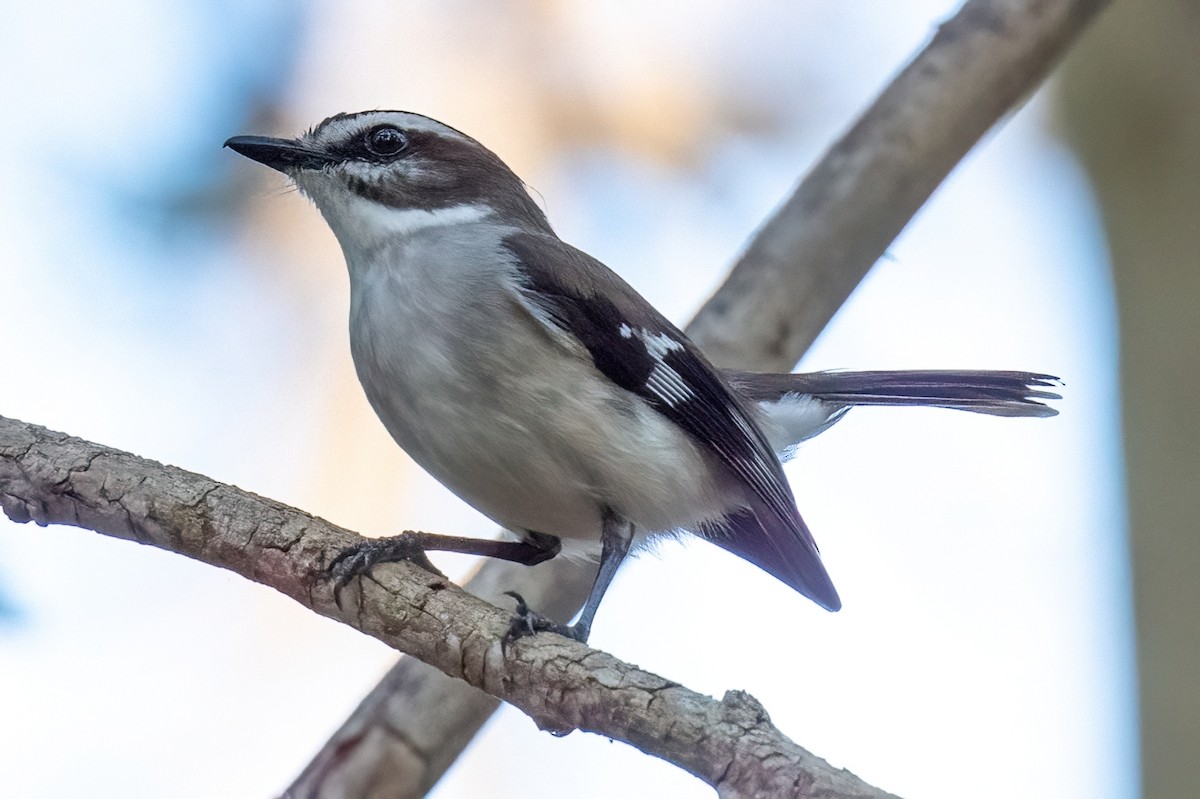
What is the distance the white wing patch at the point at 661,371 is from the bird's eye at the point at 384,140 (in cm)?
102

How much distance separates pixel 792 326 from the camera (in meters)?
3.80

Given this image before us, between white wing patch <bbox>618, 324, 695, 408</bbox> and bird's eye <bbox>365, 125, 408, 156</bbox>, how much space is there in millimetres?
1022

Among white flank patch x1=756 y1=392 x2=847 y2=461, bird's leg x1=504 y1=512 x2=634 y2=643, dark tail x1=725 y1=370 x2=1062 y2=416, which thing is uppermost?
dark tail x1=725 y1=370 x2=1062 y2=416

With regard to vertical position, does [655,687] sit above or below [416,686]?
above

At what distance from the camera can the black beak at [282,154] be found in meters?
4.03

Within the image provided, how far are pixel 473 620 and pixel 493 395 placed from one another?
0.77 m

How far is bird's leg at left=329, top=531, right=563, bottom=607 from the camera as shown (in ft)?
9.57

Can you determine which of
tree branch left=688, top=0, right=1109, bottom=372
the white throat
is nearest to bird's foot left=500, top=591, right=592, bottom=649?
tree branch left=688, top=0, right=1109, bottom=372

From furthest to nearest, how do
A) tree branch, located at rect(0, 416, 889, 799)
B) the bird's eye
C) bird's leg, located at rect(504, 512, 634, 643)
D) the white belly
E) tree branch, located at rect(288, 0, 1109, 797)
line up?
the bird's eye → tree branch, located at rect(288, 0, 1109, 797) → the white belly → bird's leg, located at rect(504, 512, 634, 643) → tree branch, located at rect(0, 416, 889, 799)

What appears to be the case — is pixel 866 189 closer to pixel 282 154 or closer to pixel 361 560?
pixel 282 154

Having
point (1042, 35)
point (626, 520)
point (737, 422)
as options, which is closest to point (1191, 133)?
point (1042, 35)

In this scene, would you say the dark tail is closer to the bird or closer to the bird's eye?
the bird

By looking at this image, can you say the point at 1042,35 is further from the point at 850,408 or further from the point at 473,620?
the point at 473,620

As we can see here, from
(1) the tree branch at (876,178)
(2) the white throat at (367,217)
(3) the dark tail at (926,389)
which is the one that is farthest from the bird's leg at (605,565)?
(2) the white throat at (367,217)
